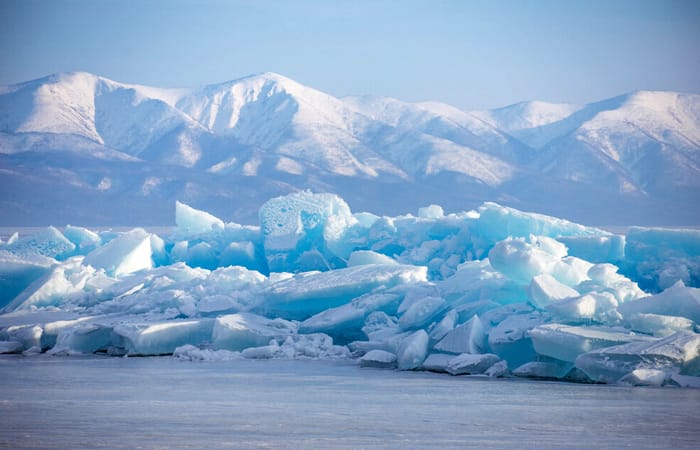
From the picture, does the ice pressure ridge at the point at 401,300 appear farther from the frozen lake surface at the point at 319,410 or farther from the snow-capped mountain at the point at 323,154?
the snow-capped mountain at the point at 323,154

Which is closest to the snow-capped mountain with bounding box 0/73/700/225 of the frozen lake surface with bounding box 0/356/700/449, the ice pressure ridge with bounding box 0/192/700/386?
the ice pressure ridge with bounding box 0/192/700/386

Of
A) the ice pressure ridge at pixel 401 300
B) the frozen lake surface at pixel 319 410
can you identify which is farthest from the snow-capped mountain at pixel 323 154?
the frozen lake surface at pixel 319 410

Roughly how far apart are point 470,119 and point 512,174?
48.3 feet

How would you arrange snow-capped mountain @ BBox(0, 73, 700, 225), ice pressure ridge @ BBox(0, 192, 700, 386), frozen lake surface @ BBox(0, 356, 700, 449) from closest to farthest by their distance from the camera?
frozen lake surface @ BBox(0, 356, 700, 449)
ice pressure ridge @ BBox(0, 192, 700, 386)
snow-capped mountain @ BBox(0, 73, 700, 225)

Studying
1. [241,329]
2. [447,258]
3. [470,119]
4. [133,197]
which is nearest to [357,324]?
[241,329]

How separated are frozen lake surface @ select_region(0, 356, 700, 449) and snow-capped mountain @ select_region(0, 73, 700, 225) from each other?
74136mm

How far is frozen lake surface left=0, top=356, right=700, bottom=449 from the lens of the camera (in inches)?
231

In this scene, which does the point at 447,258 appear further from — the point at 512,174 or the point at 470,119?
the point at 470,119

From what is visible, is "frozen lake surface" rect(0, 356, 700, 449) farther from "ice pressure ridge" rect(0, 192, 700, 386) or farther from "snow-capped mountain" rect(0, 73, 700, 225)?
"snow-capped mountain" rect(0, 73, 700, 225)

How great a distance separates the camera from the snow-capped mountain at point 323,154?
9075 cm

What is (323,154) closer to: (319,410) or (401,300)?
(401,300)

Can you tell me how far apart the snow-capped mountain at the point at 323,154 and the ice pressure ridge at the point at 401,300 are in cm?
6647

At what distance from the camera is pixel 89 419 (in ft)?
21.5

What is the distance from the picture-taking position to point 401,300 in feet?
38.2
